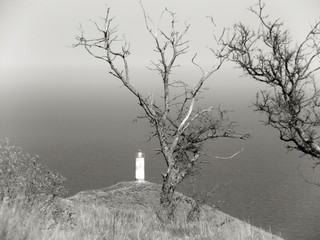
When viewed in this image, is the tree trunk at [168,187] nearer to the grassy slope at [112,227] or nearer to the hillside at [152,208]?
the hillside at [152,208]

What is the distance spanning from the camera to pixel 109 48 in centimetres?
1902

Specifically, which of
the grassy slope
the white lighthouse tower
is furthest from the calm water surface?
the grassy slope

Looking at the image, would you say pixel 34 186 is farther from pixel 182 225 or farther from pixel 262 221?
pixel 262 221

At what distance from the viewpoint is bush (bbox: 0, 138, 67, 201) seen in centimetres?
975

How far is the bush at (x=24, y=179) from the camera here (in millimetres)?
9750

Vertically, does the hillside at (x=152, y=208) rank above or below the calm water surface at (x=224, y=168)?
below

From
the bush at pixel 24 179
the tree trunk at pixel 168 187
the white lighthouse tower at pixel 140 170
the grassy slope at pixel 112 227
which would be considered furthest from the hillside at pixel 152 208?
the bush at pixel 24 179

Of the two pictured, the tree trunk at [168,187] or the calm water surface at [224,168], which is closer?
the tree trunk at [168,187]

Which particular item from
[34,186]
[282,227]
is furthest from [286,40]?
[282,227]

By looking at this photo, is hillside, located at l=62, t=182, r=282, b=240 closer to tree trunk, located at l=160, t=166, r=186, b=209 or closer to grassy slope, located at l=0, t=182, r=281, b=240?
grassy slope, located at l=0, t=182, r=281, b=240

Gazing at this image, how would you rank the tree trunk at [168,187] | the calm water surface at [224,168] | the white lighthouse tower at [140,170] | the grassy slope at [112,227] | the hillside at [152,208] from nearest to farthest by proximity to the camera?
the grassy slope at [112,227] → the hillside at [152,208] → the tree trunk at [168,187] → the white lighthouse tower at [140,170] → the calm water surface at [224,168]

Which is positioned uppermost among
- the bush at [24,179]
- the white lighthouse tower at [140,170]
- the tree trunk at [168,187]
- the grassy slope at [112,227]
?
the white lighthouse tower at [140,170]

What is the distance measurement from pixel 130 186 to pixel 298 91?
784 centimetres

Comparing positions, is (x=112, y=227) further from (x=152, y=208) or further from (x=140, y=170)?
(x=140, y=170)
